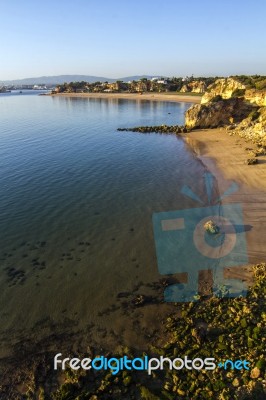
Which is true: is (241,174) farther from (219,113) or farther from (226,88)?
(226,88)

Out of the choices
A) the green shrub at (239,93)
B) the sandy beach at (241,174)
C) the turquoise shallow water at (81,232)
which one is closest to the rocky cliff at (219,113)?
the green shrub at (239,93)

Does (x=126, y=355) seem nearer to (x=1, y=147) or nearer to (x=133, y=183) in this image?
(x=133, y=183)

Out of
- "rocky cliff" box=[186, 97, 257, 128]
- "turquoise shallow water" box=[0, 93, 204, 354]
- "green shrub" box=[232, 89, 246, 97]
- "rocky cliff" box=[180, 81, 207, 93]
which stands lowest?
"turquoise shallow water" box=[0, 93, 204, 354]

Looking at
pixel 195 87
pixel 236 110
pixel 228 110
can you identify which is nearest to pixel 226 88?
pixel 236 110

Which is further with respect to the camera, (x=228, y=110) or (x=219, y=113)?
(x=228, y=110)

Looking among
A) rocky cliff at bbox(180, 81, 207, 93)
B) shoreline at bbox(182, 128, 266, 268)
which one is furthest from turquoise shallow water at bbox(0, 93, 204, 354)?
rocky cliff at bbox(180, 81, 207, 93)

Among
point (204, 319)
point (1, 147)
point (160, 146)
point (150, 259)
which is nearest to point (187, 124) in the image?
point (160, 146)

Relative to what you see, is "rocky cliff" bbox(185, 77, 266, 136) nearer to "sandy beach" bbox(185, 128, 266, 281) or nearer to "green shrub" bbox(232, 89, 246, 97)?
"green shrub" bbox(232, 89, 246, 97)
